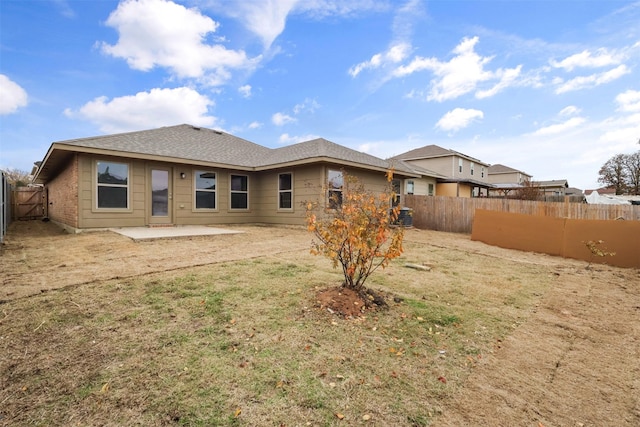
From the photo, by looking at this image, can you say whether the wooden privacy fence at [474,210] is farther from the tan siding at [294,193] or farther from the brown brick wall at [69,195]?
the brown brick wall at [69,195]

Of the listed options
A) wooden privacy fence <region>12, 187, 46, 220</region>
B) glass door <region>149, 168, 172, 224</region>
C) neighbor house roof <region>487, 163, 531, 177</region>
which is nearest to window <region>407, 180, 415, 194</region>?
glass door <region>149, 168, 172, 224</region>

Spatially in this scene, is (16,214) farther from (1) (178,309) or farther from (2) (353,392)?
(2) (353,392)

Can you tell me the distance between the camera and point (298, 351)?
7.82ft

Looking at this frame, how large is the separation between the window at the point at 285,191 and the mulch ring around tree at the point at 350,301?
27.2ft

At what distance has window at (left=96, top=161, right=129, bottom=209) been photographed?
363 inches

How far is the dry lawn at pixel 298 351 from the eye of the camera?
1750mm

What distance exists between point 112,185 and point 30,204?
12608 mm

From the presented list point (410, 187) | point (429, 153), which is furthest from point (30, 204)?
point (429, 153)

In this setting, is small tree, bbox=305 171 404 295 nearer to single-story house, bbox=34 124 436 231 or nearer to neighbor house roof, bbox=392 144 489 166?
single-story house, bbox=34 124 436 231

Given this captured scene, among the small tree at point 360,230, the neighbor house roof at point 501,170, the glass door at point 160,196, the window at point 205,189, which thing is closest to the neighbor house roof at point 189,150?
the window at point 205,189

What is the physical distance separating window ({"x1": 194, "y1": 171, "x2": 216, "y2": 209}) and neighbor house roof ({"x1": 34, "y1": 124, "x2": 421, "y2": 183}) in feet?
2.16

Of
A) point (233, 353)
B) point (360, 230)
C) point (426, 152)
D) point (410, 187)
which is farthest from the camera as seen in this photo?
point (426, 152)

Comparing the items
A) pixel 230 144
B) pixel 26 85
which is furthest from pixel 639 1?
pixel 26 85

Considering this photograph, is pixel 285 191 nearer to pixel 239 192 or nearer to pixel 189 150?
pixel 239 192
